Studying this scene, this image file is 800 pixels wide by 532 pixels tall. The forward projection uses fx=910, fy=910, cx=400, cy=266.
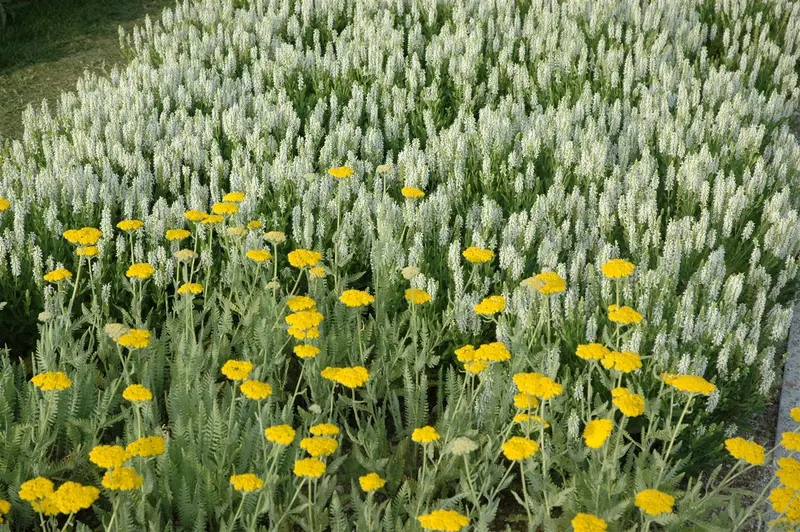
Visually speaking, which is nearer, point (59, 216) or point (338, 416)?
point (338, 416)

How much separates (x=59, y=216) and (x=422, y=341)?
247cm

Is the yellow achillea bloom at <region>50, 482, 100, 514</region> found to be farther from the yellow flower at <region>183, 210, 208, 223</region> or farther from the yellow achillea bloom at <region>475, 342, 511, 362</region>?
the yellow flower at <region>183, 210, 208, 223</region>

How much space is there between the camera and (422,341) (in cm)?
427

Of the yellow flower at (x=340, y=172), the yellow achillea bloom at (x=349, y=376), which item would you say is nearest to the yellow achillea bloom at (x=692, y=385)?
the yellow achillea bloom at (x=349, y=376)

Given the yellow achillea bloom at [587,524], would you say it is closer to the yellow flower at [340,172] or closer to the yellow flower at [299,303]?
the yellow flower at [299,303]

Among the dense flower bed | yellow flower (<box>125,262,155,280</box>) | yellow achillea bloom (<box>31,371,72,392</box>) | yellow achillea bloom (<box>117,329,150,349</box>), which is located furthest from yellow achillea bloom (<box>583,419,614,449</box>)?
yellow flower (<box>125,262,155,280</box>)

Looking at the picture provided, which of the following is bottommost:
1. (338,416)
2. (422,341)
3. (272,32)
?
(338,416)

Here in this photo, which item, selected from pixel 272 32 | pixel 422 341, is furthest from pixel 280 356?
pixel 272 32

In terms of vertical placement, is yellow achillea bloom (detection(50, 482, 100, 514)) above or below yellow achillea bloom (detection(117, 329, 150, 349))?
below

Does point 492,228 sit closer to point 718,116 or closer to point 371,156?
point 371,156

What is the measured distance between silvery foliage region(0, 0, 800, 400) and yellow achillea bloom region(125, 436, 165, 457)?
5.77ft

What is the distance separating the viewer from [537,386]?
9.95 ft

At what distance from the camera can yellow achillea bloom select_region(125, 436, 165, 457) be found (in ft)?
9.46

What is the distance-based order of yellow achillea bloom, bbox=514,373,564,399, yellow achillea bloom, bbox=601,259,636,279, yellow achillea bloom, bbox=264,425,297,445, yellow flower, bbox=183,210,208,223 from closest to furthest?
yellow achillea bloom, bbox=264,425,297,445, yellow achillea bloom, bbox=514,373,564,399, yellow achillea bloom, bbox=601,259,636,279, yellow flower, bbox=183,210,208,223
